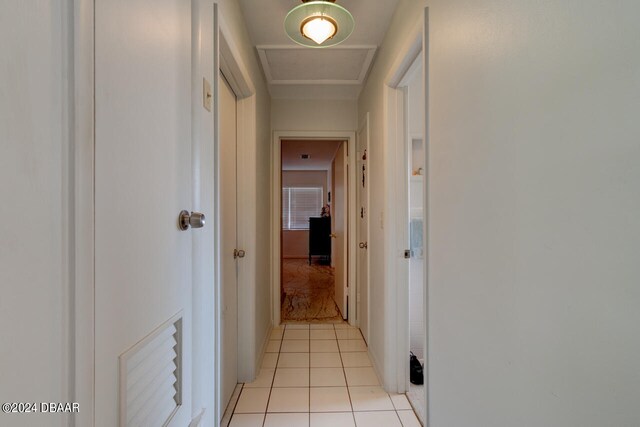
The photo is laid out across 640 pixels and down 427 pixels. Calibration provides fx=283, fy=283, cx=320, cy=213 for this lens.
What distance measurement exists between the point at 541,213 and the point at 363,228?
85.1 inches

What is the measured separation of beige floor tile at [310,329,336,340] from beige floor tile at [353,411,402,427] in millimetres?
1062

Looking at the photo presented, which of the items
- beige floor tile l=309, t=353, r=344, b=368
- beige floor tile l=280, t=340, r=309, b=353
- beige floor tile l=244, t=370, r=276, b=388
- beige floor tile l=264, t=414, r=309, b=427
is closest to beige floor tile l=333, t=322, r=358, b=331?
beige floor tile l=280, t=340, r=309, b=353

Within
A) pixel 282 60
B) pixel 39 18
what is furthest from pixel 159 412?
pixel 282 60

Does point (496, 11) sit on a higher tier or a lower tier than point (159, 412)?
higher

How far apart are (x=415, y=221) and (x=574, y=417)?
1767 mm

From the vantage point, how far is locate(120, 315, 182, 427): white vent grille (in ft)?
1.95

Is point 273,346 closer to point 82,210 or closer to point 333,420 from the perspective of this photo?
point 333,420

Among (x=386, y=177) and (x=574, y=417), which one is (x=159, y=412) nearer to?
(x=574, y=417)

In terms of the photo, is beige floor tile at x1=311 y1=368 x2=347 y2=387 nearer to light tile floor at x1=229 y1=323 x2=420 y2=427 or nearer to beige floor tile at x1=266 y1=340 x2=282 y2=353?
light tile floor at x1=229 y1=323 x2=420 y2=427

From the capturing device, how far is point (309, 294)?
14.1 ft

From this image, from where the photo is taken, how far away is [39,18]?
402 millimetres

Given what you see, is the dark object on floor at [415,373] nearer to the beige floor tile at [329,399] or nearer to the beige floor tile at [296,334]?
the beige floor tile at [329,399]

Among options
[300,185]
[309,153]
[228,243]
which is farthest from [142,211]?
[300,185]

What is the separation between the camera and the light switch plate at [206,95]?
105 centimetres
